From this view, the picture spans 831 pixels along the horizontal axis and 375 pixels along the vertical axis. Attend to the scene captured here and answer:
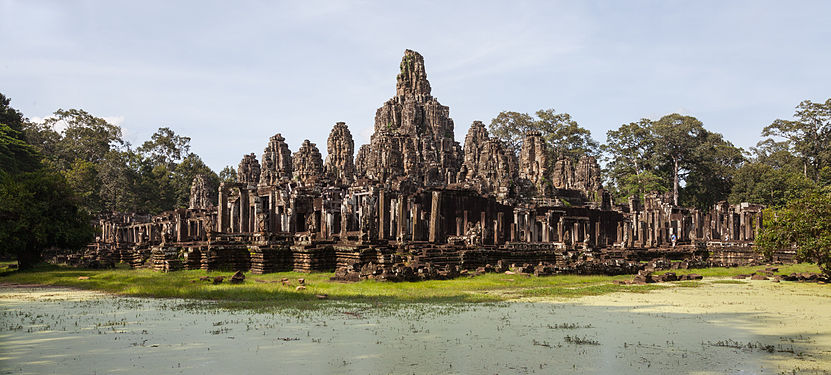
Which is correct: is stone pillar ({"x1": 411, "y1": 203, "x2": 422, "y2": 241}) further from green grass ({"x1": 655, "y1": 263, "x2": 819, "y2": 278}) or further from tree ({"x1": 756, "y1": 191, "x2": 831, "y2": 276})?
tree ({"x1": 756, "y1": 191, "x2": 831, "y2": 276})

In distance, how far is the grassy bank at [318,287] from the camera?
16875 mm

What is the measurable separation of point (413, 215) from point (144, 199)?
1887 inches

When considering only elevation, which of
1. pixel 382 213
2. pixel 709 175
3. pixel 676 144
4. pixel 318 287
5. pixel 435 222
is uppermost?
pixel 676 144

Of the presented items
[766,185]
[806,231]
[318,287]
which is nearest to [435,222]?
[318,287]

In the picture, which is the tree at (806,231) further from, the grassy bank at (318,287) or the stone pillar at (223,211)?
the stone pillar at (223,211)

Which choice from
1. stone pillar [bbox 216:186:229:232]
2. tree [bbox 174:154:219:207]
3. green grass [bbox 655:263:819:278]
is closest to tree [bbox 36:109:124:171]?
tree [bbox 174:154:219:207]

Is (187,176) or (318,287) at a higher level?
(187,176)

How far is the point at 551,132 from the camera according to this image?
89.8m

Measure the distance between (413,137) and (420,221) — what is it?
3364cm

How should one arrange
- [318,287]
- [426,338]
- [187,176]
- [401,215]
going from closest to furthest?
[426,338] < [318,287] < [401,215] < [187,176]

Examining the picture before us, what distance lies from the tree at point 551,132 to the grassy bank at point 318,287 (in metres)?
62.0

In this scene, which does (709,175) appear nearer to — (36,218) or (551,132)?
(551,132)

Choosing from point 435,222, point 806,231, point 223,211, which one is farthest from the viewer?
point 223,211

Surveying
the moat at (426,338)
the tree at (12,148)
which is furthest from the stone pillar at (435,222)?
the tree at (12,148)
